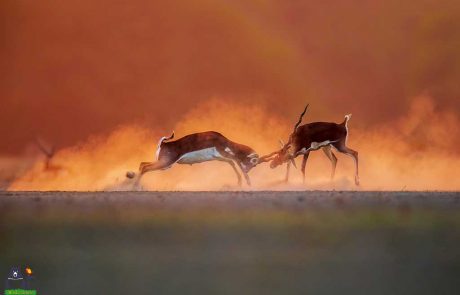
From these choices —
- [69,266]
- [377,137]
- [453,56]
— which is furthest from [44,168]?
[453,56]

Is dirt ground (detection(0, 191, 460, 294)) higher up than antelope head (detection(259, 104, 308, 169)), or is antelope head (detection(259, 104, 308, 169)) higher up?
antelope head (detection(259, 104, 308, 169))

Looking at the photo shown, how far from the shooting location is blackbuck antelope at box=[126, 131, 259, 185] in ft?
14.1

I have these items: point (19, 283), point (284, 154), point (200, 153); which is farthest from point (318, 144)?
point (19, 283)

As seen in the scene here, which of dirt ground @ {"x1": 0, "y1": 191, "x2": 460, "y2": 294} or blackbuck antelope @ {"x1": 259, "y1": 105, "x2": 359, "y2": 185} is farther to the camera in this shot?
blackbuck antelope @ {"x1": 259, "y1": 105, "x2": 359, "y2": 185}

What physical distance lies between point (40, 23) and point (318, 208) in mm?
2554

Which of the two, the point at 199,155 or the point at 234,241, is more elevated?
the point at 199,155

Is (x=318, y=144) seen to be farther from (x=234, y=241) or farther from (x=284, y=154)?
(x=234, y=241)

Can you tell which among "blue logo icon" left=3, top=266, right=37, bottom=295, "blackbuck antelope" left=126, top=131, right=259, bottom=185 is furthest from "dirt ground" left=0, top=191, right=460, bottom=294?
"blackbuck antelope" left=126, top=131, right=259, bottom=185

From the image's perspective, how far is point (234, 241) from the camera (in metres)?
3.69

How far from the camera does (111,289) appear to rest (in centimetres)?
349

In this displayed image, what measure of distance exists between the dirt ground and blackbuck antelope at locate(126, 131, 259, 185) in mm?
443

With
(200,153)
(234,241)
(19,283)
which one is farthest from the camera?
(200,153)

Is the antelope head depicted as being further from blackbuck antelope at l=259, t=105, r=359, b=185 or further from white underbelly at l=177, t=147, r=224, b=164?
white underbelly at l=177, t=147, r=224, b=164

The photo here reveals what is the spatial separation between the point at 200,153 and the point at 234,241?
88 centimetres
